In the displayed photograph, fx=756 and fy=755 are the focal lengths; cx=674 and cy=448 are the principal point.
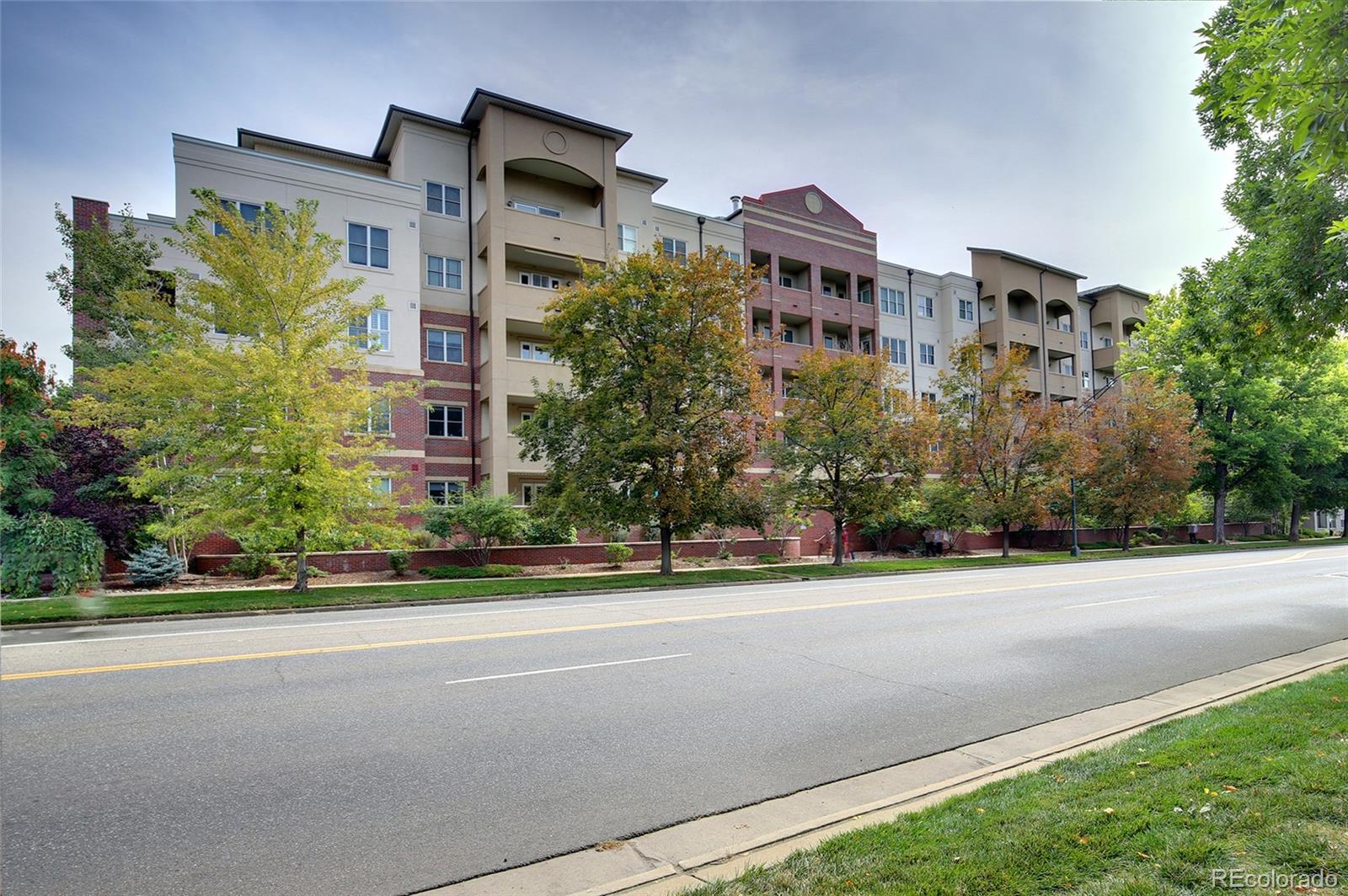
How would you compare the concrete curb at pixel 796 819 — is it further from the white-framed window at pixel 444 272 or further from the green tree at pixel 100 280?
the white-framed window at pixel 444 272

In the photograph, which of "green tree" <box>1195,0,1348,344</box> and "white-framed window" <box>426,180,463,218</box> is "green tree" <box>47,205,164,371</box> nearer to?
"white-framed window" <box>426,180,463,218</box>

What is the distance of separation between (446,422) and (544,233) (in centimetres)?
896

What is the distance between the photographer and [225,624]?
13.4 metres


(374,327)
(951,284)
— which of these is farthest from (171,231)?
(951,284)

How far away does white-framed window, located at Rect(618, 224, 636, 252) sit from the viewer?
3537 centimetres

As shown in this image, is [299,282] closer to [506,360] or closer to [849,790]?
[506,360]

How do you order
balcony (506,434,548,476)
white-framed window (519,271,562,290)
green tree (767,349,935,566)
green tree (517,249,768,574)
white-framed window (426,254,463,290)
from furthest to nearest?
white-framed window (519,271,562,290) → white-framed window (426,254,463,290) → balcony (506,434,548,476) → green tree (767,349,935,566) → green tree (517,249,768,574)

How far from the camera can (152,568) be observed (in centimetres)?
1988

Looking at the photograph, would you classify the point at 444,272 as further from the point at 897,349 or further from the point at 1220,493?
the point at 1220,493

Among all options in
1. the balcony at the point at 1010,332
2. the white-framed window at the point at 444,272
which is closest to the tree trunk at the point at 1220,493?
the balcony at the point at 1010,332

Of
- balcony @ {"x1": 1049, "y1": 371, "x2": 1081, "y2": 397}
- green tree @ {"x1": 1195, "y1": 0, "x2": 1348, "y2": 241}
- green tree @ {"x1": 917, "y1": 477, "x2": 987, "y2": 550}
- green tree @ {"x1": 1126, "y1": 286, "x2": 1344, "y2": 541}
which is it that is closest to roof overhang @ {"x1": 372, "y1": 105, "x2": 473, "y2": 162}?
green tree @ {"x1": 917, "y1": 477, "x2": 987, "y2": 550}

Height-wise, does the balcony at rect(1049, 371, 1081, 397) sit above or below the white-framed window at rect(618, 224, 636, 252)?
below

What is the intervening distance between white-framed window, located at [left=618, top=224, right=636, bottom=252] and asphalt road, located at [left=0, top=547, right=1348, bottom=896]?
80.5ft

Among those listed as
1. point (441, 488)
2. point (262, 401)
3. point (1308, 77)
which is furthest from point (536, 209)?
point (1308, 77)
